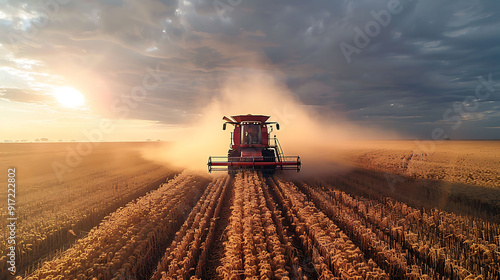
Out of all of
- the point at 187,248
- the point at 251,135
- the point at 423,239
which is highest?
the point at 251,135

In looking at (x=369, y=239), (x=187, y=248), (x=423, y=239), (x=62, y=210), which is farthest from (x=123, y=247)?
(x=423, y=239)

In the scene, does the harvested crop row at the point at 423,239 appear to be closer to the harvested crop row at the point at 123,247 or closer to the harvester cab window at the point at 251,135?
the harvested crop row at the point at 123,247

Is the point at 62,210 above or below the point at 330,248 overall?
below

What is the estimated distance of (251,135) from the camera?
16.8 meters

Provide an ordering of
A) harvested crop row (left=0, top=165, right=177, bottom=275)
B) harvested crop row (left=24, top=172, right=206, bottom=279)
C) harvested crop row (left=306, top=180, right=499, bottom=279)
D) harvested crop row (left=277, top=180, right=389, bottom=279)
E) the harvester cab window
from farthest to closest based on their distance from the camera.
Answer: the harvester cab window → harvested crop row (left=0, top=165, right=177, bottom=275) → harvested crop row (left=24, top=172, right=206, bottom=279) → harvested crop row (left=306, top=180, right=499, bottom=279) → harvested crop row (left=277, top=180, right=389, bottom=279)

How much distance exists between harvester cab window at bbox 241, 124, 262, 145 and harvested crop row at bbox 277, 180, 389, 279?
877 cm

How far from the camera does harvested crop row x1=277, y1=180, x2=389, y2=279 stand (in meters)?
4.65

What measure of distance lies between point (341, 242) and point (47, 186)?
53.2ft

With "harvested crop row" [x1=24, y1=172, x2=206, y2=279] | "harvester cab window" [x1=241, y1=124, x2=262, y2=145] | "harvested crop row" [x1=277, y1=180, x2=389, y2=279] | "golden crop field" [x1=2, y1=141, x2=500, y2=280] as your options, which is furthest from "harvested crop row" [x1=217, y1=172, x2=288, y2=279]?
"harvester cab window" [x1=241, y1=124, x2=262, y2=145]

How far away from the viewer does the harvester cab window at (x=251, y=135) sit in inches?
658

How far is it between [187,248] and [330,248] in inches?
133

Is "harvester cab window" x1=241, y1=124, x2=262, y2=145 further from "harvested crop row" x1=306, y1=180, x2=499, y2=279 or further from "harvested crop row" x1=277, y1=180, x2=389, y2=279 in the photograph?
"harvested crop row" x1=277, y1=180, x2=389, y2=279

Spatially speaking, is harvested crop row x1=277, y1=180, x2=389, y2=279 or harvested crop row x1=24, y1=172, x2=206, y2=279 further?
harvested crop row x1=24, y1=172, x2=206, y2=279

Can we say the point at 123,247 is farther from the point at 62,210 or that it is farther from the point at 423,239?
the point at 423,239
